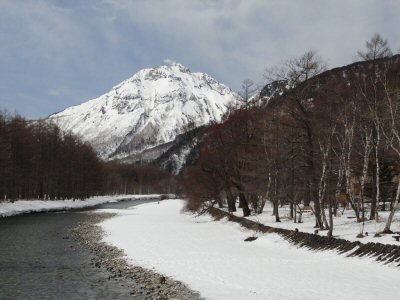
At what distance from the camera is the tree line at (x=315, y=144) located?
32156 mm

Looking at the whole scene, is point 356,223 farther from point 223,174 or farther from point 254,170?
point 223,174

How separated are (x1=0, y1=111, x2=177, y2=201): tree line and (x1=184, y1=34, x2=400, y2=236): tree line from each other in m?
35.0

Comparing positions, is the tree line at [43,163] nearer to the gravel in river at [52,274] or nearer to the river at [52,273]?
the gravel in river at [52,274]

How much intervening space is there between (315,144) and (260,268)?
1563 cm

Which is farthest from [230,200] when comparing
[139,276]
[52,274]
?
[52,274]

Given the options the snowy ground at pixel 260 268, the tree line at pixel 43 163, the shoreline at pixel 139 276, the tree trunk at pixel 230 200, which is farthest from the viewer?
the tree line at pixel 43 163

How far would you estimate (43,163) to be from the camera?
9525 cm

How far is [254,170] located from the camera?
4656 centimetres

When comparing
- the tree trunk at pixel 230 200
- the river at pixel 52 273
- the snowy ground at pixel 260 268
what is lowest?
the river at pixel 52 273

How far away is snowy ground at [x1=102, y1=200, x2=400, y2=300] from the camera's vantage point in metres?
16.6

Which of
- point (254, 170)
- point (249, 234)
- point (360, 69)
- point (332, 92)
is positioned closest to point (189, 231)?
point (249, 234)

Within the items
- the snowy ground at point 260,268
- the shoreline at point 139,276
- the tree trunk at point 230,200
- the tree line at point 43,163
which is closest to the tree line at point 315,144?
the tree trunk at point 230,200

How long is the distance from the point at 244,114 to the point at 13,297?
3644 centimetres

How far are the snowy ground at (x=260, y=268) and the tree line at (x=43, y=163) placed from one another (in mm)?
46519
